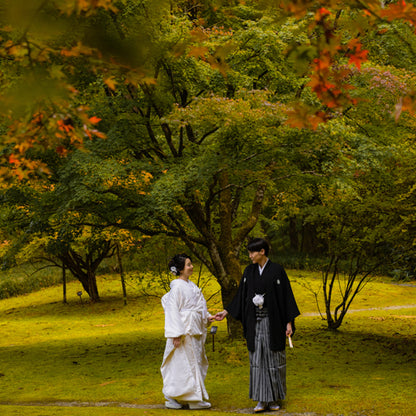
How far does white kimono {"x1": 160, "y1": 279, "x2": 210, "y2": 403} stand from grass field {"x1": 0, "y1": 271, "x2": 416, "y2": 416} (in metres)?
0.27

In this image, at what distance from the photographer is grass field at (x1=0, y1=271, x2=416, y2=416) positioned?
675 centimetres

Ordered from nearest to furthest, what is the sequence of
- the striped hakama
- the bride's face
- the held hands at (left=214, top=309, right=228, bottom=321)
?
the striped hakama → the held hands at (left=214, top=309, right=228, bottom=321) → the bride's face

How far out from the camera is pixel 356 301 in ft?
72.0

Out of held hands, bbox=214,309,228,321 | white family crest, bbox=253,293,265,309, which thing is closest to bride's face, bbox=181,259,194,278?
held hands, bbox=214,309,228,321

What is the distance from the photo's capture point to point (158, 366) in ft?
34.2

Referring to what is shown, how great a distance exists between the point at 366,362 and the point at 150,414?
204 inches

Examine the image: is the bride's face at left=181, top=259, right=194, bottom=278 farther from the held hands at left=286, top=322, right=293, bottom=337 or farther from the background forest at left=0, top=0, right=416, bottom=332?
the background forest at left=0, top=0, right=416, bottom=332

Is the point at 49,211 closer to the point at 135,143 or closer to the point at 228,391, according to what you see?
the point at 135,143

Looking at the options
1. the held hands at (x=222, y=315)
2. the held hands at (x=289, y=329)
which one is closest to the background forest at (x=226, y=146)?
the held hands at (x=222, y=315)

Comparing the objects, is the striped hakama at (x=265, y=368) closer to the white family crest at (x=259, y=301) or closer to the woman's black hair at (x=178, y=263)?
the white family crest at (x=259, y=301)

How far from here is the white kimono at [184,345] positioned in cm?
675

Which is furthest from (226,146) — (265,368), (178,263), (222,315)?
(265,368)

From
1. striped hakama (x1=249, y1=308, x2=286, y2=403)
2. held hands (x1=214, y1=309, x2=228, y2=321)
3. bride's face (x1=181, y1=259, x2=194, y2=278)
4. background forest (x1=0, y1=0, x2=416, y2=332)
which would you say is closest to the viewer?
striped hakama (x1=249, y1=308, x2=286, y2=403)

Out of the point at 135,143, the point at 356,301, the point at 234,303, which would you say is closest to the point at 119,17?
the point at 135,143
